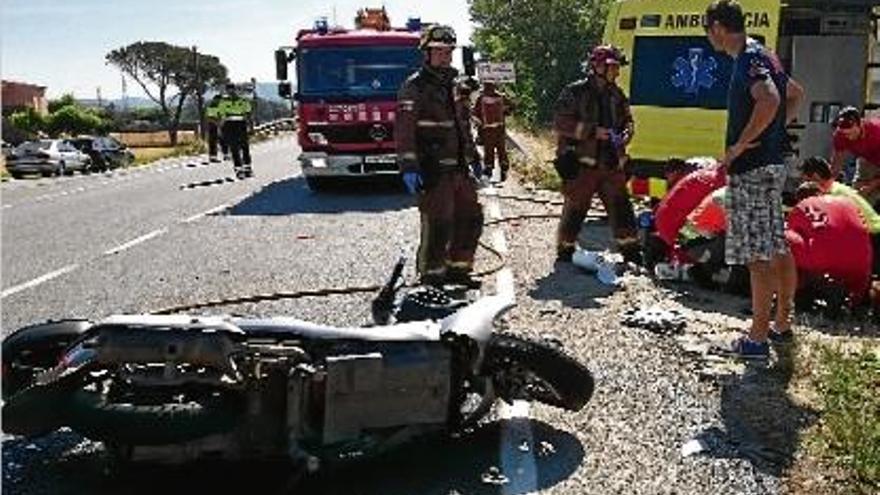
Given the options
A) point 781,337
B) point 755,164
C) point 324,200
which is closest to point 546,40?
point 324,200

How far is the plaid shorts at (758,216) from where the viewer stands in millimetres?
5344

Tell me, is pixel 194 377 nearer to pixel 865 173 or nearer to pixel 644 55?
A: pixel 865 173

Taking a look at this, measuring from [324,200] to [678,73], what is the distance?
19.6ft

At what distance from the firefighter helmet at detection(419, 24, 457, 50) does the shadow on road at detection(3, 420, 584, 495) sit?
11.9 ft

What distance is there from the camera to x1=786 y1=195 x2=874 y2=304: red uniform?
21.6 ft

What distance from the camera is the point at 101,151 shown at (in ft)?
111

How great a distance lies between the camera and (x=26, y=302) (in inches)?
291

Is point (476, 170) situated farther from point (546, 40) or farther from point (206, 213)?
point (546, 40)

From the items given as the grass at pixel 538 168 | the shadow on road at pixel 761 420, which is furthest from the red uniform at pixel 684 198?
the grass at pixel 538 168

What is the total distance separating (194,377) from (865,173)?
21.6 ft

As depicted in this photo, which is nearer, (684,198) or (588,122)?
(684,198)

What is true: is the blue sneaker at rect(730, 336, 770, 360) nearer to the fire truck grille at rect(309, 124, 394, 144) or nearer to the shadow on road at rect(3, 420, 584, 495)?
the shadow on road at rect(3, 420, 584, 495)

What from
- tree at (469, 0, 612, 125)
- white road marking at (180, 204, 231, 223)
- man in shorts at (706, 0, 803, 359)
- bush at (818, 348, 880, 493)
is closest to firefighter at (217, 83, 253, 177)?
white road marking at (180, 204, 231, 223)

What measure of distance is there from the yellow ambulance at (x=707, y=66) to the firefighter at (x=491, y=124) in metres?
5.40
